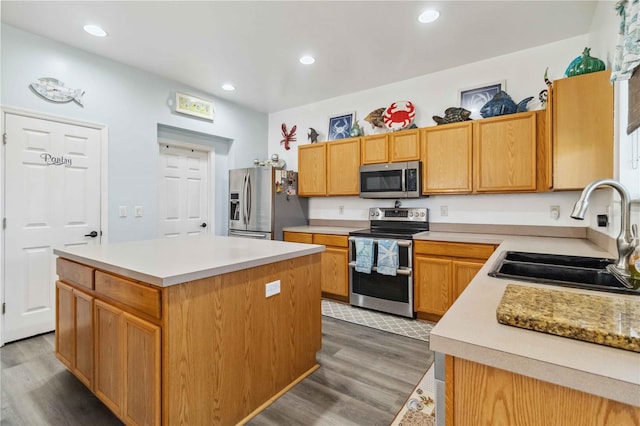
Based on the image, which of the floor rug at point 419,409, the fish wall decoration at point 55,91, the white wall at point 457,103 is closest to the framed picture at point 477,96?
the white wall at point 457,103

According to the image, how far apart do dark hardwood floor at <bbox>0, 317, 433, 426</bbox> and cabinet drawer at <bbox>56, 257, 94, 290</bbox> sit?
705mm

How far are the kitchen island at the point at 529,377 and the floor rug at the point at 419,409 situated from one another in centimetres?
97

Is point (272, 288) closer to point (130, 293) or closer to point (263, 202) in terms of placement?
point (130, 293)

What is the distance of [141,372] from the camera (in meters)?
1.40

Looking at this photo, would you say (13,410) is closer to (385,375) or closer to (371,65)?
(385,375)

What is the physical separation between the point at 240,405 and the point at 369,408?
0.75m

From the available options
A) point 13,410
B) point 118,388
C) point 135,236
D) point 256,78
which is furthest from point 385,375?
point 256,78

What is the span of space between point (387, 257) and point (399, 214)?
0.75m

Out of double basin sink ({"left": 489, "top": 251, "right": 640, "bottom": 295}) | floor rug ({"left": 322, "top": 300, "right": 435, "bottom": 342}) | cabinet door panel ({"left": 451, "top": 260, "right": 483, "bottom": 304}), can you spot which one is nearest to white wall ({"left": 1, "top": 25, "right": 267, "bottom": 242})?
floor rug ({"left": 322, "top": 300, "right": 435, "bottom": 342})

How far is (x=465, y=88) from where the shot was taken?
132 inches

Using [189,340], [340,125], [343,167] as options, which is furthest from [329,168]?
[189,340]

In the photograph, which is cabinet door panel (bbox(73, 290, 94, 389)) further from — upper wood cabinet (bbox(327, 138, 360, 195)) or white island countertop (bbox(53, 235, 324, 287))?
upper wood cabinet (bbox(327, 138, 360, 195))

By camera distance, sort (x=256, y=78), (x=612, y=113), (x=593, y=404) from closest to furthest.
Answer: (x=593, y=404), (x=612, y=113), (x=256, y=78)

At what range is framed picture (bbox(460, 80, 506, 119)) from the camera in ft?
10.4
